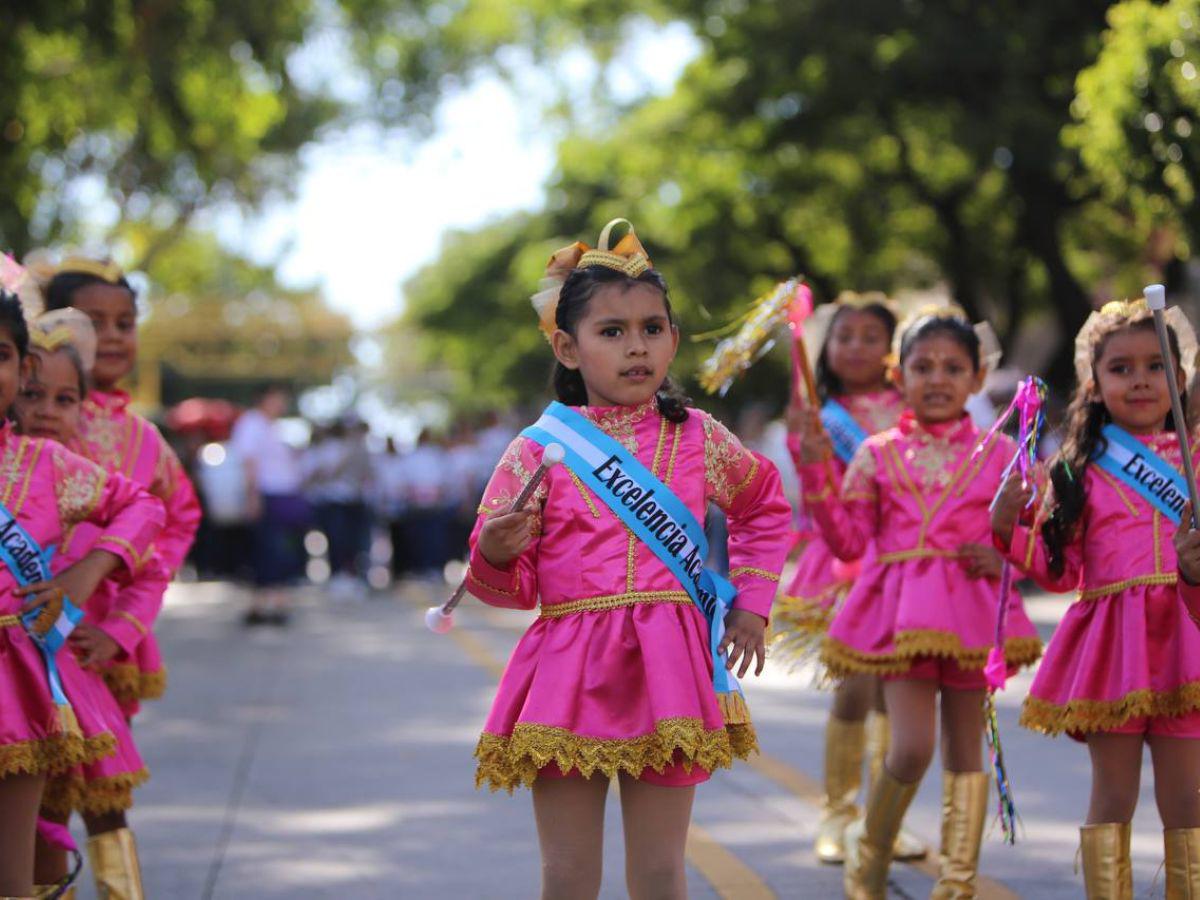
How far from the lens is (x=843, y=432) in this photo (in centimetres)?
710

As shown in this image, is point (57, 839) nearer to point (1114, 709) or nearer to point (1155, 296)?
point (1114, 709)

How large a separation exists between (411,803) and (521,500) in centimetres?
417

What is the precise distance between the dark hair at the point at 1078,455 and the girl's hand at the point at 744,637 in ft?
3.74

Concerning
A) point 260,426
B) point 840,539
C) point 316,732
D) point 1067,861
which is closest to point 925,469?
point 840,539

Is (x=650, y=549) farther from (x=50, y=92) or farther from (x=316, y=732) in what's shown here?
(x=50, y=92)

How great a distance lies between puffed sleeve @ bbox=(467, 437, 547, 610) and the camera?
4.44 meters

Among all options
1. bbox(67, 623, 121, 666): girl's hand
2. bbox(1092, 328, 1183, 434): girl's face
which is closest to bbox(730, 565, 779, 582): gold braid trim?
bbox(1092, 328, 1183, 434): girl's face

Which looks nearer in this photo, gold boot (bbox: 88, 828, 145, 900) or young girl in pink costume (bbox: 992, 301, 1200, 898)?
young girl in pink costume (bbox: 992, 301, 1200, 898)

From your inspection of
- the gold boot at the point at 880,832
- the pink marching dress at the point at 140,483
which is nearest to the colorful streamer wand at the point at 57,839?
the pink marching dress at the point at 140,483

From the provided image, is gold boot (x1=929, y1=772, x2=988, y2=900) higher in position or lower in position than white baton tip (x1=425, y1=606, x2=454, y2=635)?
lower

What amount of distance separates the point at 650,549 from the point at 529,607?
356 millimetres

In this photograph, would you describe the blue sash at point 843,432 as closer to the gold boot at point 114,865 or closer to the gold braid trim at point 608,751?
the gold braid trim at point 608,751

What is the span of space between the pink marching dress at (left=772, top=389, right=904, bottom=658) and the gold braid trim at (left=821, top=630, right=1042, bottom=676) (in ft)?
3.14

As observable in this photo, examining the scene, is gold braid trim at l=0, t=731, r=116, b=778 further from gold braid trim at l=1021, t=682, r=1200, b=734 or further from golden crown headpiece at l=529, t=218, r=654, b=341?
gold braid trim at l=1021, t=682, r=1200, b=734
